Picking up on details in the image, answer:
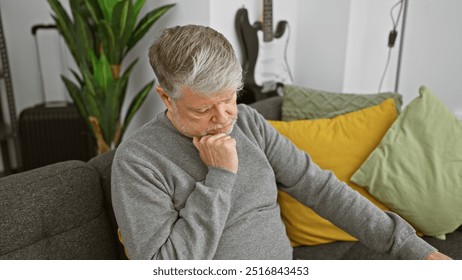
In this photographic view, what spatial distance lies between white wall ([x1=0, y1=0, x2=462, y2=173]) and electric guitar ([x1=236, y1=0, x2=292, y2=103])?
49 mm

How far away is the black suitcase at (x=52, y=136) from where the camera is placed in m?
2.16

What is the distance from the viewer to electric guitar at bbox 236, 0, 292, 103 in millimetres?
1953

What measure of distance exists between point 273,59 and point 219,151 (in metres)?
1.34

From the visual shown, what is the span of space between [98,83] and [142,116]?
1.41ft

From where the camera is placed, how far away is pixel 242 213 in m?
1.03

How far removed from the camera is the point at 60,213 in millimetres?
997

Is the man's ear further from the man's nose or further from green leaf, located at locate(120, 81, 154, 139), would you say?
green leaf, located at locate(120, 81, 154, 139)

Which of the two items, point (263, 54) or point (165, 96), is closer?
point (165, 96)

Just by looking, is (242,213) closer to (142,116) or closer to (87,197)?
(87,197)

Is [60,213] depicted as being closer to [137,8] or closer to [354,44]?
[137,8]

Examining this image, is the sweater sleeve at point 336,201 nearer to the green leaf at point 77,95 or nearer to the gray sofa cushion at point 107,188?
the gray sofa cushion at point 107,188

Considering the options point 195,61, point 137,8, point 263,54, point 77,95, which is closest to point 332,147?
point 195,61

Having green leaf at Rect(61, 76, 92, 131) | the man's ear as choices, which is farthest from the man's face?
green leaf at Rect(61, 76, 92, 131)
